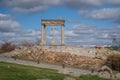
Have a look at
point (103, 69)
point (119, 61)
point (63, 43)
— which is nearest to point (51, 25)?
point (63, 43)

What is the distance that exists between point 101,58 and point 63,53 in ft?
15.7

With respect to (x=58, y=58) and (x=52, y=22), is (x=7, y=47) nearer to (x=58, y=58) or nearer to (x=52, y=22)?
(x=52, y=22)

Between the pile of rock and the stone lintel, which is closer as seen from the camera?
the pile of rock

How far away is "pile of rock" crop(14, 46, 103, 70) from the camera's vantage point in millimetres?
38875

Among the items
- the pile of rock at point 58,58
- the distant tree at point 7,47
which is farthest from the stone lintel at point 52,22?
the distant tree at point 7,47

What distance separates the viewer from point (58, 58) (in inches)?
1565

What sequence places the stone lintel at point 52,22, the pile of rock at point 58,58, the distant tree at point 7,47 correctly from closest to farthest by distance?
1. the pile of rock at point 58,58
2. the stone lintel at point 52,22
3. the distant tree at point 7,47

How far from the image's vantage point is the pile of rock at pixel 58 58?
3888 cm

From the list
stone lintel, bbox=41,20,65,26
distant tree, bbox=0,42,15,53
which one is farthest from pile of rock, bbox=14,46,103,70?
distant tree, bbox=0,42,15,53

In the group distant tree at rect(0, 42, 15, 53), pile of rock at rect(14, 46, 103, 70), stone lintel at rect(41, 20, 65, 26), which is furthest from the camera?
distant tree at rect(0, 42, 15, 53)

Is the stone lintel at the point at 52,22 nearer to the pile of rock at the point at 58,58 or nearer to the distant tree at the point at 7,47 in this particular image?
the pile of rock at the point at 58,58

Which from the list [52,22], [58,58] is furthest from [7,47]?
[58,58]

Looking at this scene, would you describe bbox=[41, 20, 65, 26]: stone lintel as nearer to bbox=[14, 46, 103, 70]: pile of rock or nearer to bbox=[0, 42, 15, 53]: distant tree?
bbox=[14, 46, 103, 70]: pile of rock

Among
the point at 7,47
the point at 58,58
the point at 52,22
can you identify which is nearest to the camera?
the point at 58,58
